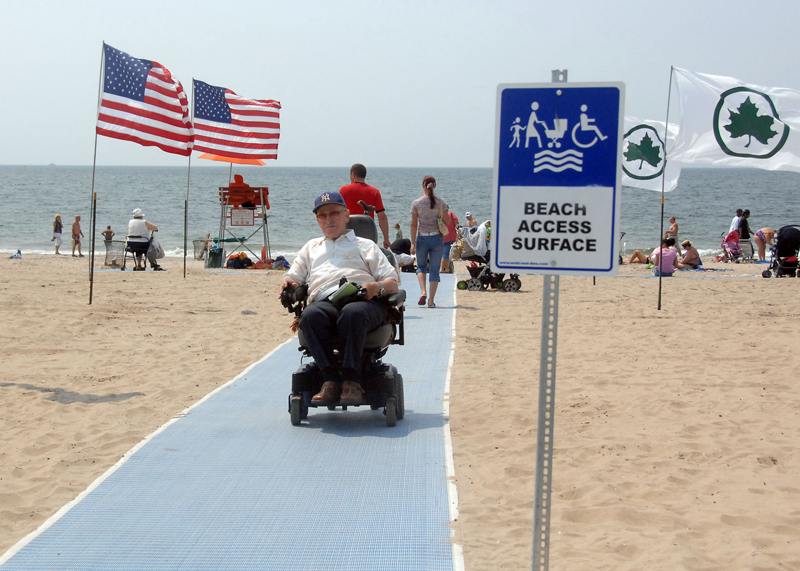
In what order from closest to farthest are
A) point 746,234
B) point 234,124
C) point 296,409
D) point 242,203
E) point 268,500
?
point 268,500
point 296,409
point 234,124
point 242,203
point 746,234

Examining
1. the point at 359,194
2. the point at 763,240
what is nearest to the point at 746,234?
the point at 763,240

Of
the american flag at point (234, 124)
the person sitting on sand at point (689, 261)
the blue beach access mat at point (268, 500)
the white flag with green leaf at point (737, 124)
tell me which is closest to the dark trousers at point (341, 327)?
the blue beach access mat at point (268, 500)

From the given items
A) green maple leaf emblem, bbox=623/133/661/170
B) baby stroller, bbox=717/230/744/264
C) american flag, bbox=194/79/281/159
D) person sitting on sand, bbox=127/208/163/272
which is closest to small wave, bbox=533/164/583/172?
green maple leaf emblem, bbox=623/133/661/170

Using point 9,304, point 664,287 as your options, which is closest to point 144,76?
point 9,304

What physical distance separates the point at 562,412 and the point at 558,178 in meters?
3.46

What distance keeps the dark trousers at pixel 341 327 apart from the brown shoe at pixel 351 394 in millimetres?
130

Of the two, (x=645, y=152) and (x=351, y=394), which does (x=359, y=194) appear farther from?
(x=645, y=152)

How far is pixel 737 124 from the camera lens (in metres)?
9.95

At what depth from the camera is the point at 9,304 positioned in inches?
432

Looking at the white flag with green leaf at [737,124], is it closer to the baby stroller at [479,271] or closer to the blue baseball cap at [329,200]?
the baby stroller at [479,271]

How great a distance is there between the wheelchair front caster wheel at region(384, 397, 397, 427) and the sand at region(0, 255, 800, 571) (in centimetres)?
44

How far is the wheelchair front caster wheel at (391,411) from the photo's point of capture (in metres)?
4.91

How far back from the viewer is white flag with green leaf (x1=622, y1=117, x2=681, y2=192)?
38.7ft

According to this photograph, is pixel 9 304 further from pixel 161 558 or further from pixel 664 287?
pixel 664 287
